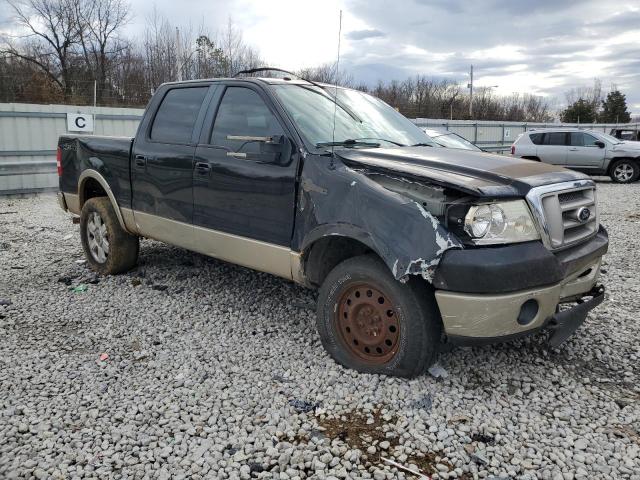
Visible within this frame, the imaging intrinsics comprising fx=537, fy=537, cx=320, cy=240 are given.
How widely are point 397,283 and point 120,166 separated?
340 centimetres

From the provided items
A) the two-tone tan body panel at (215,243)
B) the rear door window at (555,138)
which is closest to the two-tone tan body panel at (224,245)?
the two-tone tan body panel at (215,243)

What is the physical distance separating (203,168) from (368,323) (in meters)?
1.92

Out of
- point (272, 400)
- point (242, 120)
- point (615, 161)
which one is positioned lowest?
point (272, 400)

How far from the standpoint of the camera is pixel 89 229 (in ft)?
19.5

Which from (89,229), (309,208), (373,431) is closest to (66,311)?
(89,229)

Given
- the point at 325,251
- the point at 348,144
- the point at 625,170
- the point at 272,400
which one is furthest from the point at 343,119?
the point at 625,170

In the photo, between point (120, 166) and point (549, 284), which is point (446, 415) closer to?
point (549, 284)

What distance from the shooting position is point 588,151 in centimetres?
1625

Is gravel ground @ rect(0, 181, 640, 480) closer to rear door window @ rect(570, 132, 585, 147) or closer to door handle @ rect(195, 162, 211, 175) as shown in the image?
door handle @ rect(195, 162, 211, 175)

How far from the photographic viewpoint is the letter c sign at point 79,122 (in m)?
14.0

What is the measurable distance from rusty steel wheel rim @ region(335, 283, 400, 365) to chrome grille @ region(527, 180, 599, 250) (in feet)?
3.26

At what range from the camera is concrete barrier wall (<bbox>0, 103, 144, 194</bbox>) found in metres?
12.5

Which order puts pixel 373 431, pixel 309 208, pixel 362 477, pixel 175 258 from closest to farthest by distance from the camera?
1. pixel 362 477
2. pixel 373 431
3. pixel 309 208
4. pixel 175 258

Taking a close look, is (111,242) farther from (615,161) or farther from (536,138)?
(615,161)
